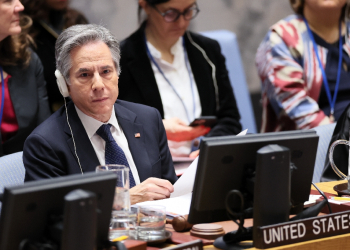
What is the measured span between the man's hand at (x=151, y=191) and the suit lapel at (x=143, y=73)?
118 cm

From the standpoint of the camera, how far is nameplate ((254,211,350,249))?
1.35 m

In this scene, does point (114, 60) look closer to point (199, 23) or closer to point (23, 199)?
point (23, 199)

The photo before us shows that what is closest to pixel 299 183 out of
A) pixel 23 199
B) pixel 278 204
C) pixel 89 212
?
pixel 278 204

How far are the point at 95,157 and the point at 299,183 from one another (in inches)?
30.8

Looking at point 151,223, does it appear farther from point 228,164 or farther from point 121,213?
point 228,164

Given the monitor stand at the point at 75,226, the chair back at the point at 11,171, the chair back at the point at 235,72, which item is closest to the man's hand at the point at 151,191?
the chair back at the point at 11,171

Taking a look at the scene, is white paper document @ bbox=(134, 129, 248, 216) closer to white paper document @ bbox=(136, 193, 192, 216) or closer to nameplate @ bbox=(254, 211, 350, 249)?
white paper document @ bbox=(136, 193, 192, 216)

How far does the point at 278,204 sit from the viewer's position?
1.40 meters

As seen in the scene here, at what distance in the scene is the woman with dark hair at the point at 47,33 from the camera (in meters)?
3.06

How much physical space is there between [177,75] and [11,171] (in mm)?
1347

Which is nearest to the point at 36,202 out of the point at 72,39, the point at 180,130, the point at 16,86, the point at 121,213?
the point at 121,213

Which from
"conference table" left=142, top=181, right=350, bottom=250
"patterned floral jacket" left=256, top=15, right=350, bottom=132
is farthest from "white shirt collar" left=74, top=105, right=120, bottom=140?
"patterned floral jacket" left=256, top=15, right=350, bottom=132

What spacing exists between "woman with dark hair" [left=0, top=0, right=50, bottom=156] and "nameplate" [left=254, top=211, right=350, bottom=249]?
1729 mm

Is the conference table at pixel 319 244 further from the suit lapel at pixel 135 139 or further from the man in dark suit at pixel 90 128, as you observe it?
the suit lapel at pixel 135 139
